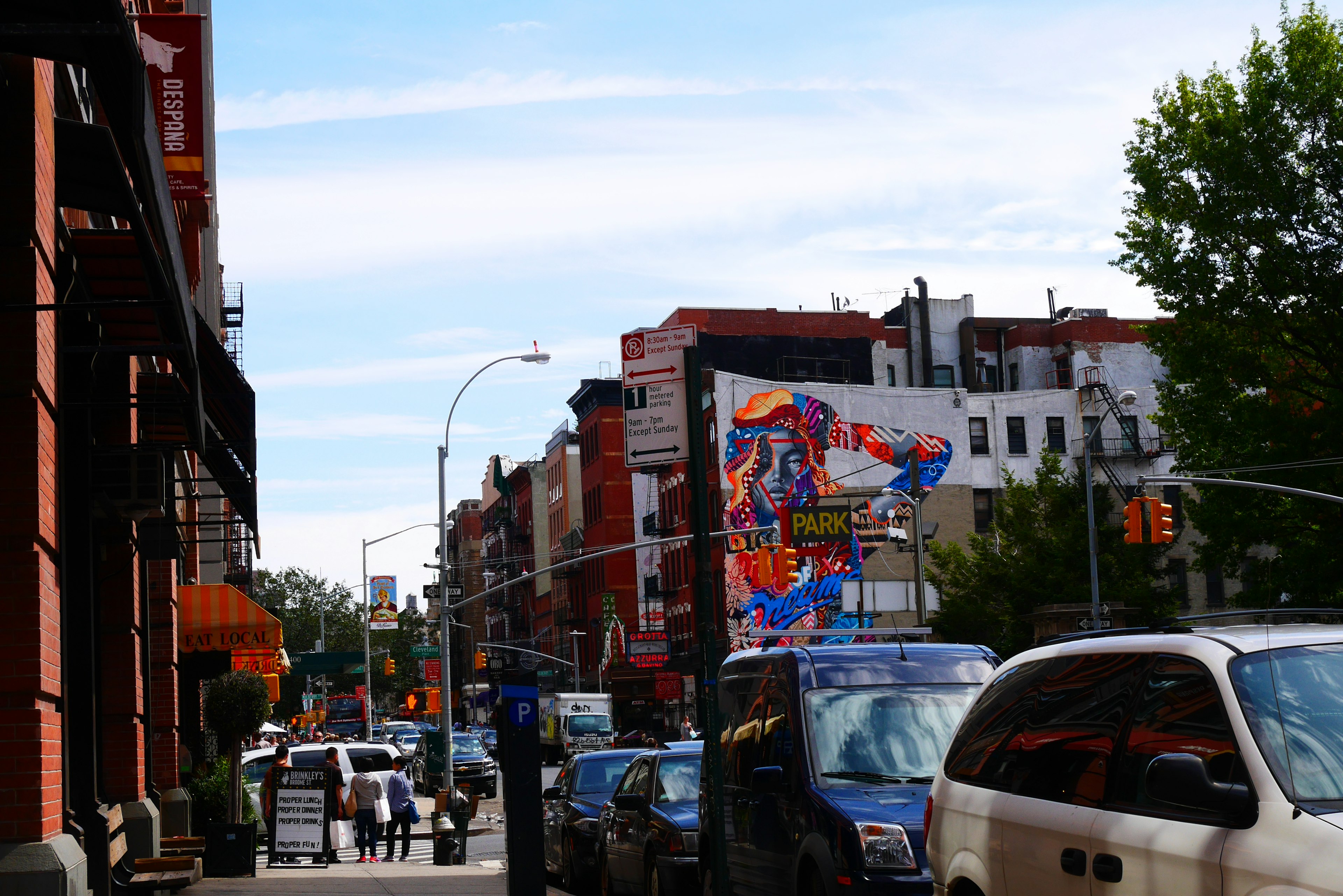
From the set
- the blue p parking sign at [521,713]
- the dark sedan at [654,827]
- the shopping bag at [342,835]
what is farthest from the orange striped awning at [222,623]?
the blue p parking sign at [521,713]

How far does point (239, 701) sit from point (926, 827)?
1592 cm

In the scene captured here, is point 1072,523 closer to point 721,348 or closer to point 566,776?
point 721,348

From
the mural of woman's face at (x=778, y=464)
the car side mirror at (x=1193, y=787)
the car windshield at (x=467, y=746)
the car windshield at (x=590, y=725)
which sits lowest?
the car windshield at (x=590, y=725)

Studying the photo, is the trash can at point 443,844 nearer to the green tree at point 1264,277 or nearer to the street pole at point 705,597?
the street pole at point 705,597

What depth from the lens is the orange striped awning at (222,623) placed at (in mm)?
21641

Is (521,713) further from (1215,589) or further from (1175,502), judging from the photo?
(1215,589)

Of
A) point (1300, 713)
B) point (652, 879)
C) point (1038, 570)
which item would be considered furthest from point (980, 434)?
point (1300, 713)

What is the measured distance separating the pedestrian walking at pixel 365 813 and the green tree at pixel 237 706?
2.43m

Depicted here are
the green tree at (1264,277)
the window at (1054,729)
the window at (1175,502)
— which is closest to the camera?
the window at (1054,729)

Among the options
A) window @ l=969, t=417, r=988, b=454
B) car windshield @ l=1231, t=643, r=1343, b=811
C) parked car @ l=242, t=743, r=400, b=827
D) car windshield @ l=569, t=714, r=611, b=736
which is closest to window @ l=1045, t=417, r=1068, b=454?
window @ l=969, t=417, r=988, b=454

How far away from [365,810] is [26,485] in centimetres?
1731

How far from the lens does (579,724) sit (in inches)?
2456

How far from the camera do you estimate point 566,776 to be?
19.7 metres

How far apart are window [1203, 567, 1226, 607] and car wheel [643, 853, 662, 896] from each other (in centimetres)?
5951
